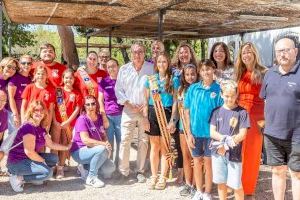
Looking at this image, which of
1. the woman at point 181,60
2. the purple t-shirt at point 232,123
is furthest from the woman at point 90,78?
the purple t-shirt at point 232,123

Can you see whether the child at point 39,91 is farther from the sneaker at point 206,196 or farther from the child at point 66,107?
the sneaker at point 206,196

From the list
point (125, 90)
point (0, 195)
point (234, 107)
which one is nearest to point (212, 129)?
point (234, 107)

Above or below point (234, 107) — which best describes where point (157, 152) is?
below

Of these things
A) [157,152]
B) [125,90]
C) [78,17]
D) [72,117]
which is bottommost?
[157,152]

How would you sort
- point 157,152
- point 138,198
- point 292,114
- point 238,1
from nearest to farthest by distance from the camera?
point 292,114, point 138,198, point 157,152, point 238,1

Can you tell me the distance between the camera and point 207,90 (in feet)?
15.4

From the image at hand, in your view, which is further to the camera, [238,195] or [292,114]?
[238,195]

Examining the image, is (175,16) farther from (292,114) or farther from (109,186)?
(292,114)

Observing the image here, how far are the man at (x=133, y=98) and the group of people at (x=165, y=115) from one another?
0.01m

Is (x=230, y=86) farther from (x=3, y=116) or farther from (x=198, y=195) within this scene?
(x=3, y=116)

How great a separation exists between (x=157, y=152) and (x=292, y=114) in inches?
79.7

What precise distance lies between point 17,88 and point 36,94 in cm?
47

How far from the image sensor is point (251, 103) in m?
4.79

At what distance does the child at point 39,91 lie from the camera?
17.9 feet
